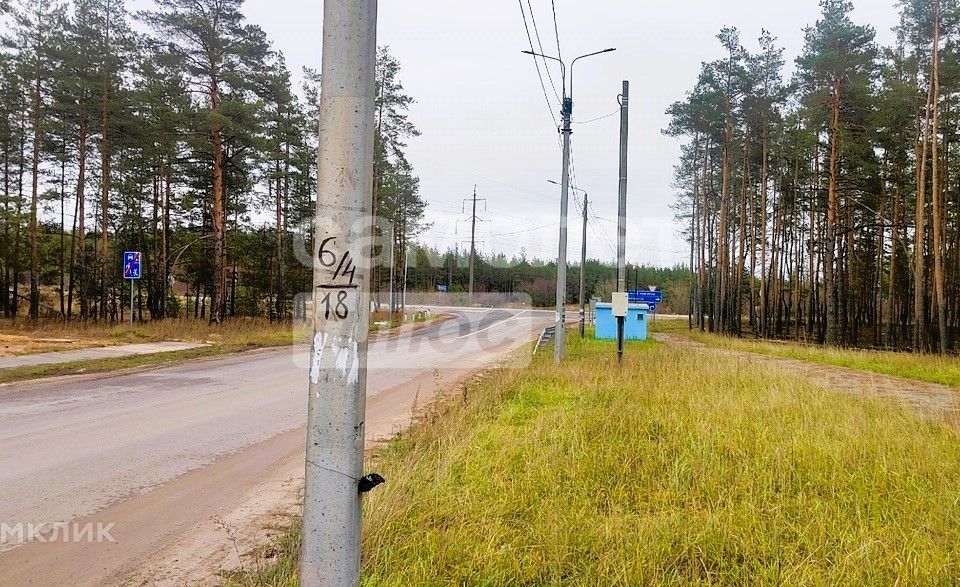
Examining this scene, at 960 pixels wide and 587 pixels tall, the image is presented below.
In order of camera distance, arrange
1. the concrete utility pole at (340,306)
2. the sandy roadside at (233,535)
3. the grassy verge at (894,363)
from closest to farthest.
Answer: the concrete utility pole at (340,306)
the sandy roadside at (233,535)
the grassy verge at (894,363)

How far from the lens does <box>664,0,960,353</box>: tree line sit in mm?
21281

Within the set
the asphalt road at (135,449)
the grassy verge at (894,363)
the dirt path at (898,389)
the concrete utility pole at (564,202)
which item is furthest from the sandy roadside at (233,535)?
the grassy verge at (894,363)

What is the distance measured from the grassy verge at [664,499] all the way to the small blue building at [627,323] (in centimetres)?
1701

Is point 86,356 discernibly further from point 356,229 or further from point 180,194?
point 180,194

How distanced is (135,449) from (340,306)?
5150 mm

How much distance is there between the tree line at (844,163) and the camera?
21.3 m

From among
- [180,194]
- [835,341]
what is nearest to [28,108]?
[180,194]

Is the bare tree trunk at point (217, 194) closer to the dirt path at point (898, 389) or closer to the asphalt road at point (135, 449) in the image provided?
the asphalt road at point (135, 449)

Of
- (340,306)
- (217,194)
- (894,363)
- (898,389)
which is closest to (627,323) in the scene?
(894,363)

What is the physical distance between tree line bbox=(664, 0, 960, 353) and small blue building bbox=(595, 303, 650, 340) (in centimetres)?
763

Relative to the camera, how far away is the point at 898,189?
28000 mm

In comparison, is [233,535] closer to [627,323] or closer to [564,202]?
[564,202]

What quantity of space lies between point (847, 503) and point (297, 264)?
37504 mm

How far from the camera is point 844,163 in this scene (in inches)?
1108
